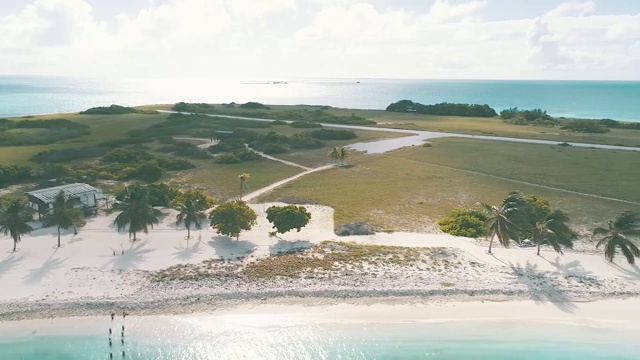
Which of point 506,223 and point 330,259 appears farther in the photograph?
point 506,223

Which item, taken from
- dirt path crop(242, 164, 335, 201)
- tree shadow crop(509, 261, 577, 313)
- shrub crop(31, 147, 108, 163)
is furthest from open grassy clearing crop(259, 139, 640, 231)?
shrub crop(31, 147, 108, 163)

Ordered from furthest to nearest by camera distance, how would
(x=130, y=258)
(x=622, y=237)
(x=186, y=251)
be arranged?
(x=186, y=251), (x=130, y=258), (x=622, y=237)

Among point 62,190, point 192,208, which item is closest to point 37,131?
point 62,190

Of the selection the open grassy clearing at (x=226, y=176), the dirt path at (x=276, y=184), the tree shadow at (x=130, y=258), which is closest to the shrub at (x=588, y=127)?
the dirt path at (x=276, y=184)

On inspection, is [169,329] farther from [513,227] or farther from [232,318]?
[513,227]

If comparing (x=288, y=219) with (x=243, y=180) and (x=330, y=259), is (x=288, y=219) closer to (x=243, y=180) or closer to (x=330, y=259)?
(x=330, y=259)
